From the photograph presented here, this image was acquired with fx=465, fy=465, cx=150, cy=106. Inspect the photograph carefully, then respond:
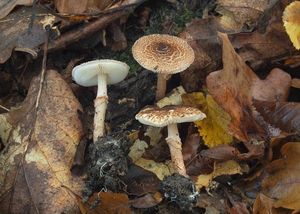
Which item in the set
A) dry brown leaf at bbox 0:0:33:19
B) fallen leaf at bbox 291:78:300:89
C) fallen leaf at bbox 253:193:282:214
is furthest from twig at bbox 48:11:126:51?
fallen leaf at bbox 253:193:282:214

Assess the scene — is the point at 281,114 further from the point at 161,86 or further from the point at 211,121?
the point at 161,86

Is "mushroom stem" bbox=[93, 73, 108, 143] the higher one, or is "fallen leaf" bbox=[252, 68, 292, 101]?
"fallen leaf" bbox=[252, 68, 292, 101]

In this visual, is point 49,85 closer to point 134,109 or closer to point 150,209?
Result: point 134,109

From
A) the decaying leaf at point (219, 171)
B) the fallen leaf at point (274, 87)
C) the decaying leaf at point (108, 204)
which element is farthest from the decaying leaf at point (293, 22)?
the decaying leaf at point (108, 204)

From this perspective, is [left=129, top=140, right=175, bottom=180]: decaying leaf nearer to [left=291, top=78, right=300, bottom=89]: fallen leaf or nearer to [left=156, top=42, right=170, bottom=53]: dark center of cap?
[left=156, top=42, right=170, bottom=53]: dark center of cap

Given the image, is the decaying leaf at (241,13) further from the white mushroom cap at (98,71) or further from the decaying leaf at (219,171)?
the decaying leaf at (219,171)

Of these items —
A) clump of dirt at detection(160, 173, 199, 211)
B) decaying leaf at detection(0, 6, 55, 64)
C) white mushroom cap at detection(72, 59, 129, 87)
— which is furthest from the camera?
decaying leaf at detection(0, 6, 55, 64)

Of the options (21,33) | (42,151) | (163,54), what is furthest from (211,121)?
(21,33)
